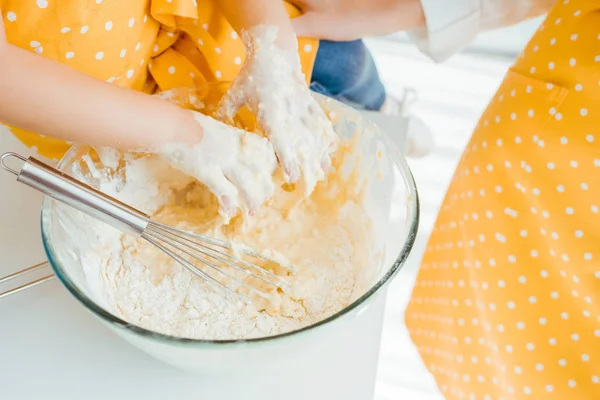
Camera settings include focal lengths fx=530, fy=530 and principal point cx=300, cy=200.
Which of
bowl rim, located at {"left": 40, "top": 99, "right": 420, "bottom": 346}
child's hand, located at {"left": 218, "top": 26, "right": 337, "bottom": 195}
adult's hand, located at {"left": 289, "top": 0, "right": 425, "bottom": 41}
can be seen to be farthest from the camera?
adult's hand, located at {"left": 289, "top": 0, "right": 425, "bottom": 41}

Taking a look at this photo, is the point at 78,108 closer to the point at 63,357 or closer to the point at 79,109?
the point at 79,109

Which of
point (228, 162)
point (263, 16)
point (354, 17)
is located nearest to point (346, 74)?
point (354, 17)

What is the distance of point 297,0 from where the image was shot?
2.44ft

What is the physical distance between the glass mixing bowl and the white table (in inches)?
2.4

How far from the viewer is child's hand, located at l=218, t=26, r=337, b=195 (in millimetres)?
527

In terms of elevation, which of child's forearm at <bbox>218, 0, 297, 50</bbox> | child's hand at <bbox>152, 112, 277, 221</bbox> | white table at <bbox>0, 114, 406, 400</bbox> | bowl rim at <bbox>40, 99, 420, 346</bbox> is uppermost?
child's forearm at <bbox>218, 0, 297, 50</bbox>

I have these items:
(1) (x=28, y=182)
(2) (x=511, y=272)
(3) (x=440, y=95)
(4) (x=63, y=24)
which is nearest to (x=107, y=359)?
(1) (x=28, y=182)

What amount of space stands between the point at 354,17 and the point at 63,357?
0.58 meters

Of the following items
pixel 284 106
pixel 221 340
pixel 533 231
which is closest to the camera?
pixel 221 340

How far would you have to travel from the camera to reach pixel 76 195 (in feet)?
1.41

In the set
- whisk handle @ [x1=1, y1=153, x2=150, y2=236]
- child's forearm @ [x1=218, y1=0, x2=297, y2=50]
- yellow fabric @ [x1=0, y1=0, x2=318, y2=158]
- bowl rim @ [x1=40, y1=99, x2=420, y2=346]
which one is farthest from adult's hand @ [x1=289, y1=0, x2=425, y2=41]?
whisk handle @ [x1=1, y1=153, x2=150, y2=236]

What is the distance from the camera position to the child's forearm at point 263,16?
568 millimetres

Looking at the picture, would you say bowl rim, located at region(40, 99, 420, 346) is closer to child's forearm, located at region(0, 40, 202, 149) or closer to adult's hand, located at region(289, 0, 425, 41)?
child's forearm, located at region(0, 40, 202, 149)

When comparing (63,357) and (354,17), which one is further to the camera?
(354,17)
